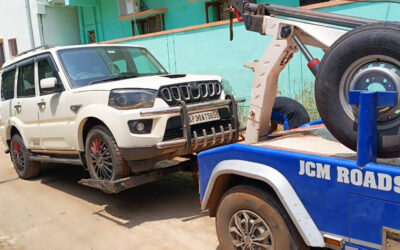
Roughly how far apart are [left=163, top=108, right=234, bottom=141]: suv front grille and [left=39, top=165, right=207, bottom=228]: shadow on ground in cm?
96

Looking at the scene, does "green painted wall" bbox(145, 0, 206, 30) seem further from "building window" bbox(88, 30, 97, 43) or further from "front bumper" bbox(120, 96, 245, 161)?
"front bumper" bbox(120, 96, 245, 161)

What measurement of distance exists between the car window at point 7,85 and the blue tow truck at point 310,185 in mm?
4780

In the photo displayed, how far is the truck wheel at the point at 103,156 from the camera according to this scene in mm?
4383

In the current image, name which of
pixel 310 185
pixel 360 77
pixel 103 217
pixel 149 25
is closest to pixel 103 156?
pixel 103 217

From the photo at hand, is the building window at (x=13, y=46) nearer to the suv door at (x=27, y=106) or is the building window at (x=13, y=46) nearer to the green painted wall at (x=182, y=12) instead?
the green painted wall at (x=182, y=12)

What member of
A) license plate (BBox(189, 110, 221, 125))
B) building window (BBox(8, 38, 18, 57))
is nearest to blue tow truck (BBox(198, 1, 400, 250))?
license plate (BBox(189, 110, 221, 125))

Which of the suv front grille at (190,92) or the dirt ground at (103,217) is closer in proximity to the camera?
the dirt ground at (103,217)

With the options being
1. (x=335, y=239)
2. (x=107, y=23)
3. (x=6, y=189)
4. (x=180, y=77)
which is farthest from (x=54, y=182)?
(x=107, y=23)

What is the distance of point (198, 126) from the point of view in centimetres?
461

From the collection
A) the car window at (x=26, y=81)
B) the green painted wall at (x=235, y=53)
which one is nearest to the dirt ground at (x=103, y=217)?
the car window at (x=26, y=81)

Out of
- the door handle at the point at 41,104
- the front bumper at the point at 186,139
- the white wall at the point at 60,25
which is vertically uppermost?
the white wall at the point at 60,25

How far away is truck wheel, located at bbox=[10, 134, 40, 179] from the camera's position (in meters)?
6.47

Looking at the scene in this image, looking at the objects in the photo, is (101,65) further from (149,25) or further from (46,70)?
(149,25)

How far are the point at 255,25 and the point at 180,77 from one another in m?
1.74
